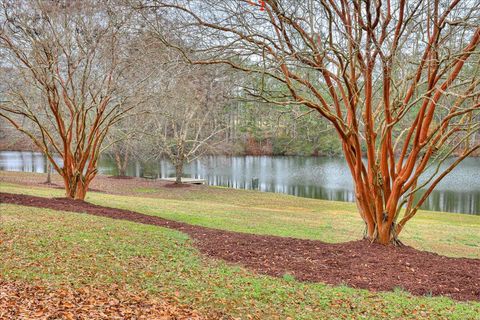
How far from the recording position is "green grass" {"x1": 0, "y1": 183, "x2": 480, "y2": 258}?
13.1 m

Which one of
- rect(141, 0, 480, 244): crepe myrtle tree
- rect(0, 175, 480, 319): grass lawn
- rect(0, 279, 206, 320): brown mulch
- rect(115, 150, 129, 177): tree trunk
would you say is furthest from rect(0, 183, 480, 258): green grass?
rect(0, 279, 206, 320): brown mulch

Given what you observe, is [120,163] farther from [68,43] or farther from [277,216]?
[68,43]

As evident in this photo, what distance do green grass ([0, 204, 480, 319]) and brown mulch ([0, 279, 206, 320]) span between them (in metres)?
0.26

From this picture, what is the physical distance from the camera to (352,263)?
7.74 m

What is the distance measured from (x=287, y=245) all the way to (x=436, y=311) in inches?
145

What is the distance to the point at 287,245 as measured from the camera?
8.93 metres

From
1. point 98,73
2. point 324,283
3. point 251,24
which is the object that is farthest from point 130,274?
point 98,73

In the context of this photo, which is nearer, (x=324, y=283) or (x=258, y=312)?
(x=258, y=312)

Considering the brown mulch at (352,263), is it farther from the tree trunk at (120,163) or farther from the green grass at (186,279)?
the tree trunk at (120,163)

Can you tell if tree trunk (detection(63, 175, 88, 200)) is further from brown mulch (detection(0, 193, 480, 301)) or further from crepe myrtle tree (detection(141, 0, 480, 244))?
crepe myrtle tree (detection(141, 0, 480, 244))

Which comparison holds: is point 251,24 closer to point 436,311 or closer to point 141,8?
point 141,8

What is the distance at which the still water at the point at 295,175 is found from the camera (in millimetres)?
29656

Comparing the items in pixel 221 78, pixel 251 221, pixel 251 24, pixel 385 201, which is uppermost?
pixel 251 24

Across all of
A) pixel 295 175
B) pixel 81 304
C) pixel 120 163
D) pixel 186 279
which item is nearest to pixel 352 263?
pixel 186 279
